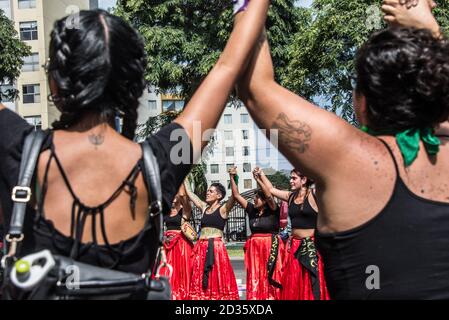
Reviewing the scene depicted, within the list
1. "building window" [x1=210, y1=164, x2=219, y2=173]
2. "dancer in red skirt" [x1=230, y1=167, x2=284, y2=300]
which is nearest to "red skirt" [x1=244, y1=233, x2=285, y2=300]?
"dancer in red skirt" [x1=230, y1=167, x2=284, y2=300]

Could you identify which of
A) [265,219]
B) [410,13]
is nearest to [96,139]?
[410,13]

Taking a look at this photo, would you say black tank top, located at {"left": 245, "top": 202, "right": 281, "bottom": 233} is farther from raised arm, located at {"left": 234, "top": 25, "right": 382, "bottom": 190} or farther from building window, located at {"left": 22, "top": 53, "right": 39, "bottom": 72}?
building window, located at {"left": 22, "top": 53, "right": 39, "bottom": 72}

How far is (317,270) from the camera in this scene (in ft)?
23.8

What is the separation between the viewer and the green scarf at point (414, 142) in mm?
1807

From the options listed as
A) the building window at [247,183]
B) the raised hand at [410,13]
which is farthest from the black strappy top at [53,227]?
the building window at [247,183]

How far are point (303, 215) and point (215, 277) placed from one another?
10.1ft

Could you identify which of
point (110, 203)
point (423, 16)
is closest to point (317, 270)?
point (423, 16)

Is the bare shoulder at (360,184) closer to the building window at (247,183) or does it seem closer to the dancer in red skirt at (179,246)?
the dancer in red skirt at (179,246)

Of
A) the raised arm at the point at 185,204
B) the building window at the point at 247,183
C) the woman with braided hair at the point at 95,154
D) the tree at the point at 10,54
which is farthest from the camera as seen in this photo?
the building window at the point at 247,183

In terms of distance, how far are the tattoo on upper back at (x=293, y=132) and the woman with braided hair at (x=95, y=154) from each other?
208 mm

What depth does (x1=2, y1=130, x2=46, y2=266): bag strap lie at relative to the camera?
156 cm

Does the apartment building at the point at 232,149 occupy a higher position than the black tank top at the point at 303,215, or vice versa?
the apartment building at the point at 232,149

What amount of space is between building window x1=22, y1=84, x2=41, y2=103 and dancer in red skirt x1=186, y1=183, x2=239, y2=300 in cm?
3608
